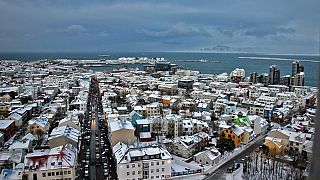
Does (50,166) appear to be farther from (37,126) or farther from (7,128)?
(7,128)

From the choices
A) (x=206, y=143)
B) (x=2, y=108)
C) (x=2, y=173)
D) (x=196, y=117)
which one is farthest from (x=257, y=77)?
(x=2, y=173)

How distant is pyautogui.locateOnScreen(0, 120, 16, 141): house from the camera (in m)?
5.28

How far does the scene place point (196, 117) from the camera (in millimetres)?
6387

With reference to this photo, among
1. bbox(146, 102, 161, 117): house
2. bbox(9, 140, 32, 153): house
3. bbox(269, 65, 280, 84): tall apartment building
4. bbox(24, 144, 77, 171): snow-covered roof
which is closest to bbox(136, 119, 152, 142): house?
bbox(146, 102, 161, 117): house

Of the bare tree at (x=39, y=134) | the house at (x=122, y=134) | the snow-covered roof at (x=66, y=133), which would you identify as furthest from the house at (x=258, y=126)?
the bare tree at (x=39, y=134)

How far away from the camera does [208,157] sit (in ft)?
13.8

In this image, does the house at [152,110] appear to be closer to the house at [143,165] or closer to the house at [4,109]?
the house at [143,165]

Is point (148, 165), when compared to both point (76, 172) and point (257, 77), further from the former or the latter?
point (257, 77)

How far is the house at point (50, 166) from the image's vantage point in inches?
132

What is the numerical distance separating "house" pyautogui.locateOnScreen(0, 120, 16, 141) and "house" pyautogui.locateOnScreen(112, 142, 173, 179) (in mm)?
2668

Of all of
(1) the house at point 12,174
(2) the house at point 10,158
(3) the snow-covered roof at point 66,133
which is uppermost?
(3) the snow-covered roof at point 66,133

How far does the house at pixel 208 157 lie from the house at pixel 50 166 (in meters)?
1.75

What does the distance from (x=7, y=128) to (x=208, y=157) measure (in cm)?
367

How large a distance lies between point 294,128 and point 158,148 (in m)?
2.93
